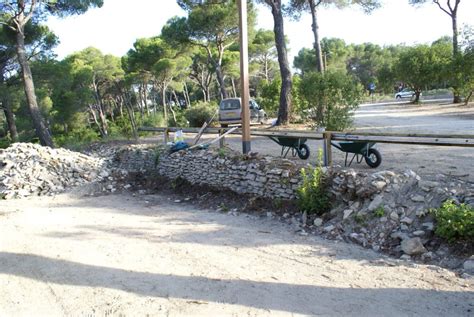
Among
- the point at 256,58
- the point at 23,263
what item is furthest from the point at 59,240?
the point at 256,58

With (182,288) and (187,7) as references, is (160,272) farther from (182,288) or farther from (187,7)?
(187,7)

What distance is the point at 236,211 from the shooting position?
22.6ft

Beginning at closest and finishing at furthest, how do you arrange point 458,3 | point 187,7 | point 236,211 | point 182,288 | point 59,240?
point 182,288 → point 59,240 → point 236,211 → point 187,7 → point 458,3

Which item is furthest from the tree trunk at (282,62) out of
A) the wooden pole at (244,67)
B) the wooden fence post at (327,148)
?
the wooden fence post at (327,148)

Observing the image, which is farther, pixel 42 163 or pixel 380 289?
pixel 42 163

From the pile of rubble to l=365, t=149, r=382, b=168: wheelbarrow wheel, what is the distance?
6.87 meters

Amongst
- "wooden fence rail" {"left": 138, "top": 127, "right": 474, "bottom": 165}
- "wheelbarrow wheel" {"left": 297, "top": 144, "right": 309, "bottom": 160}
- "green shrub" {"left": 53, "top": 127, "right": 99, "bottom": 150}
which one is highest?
"wooden fence rail" {"left": 138, "top": 127, "right": 474, "bottom": 165}

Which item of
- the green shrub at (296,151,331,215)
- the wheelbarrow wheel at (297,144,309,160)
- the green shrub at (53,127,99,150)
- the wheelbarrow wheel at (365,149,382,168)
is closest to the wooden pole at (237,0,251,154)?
the wheelbarrow wheel at (297,144,309,160)

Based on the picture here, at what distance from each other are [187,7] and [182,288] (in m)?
20.4

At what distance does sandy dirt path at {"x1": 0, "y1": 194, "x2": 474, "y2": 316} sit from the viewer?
3.50 meters

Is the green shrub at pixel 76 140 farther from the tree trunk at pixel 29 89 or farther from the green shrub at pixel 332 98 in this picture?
the green shrub at pixel 332 98

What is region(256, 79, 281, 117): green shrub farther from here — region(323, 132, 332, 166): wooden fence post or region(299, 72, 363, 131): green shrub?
region(323, 132, 332, 166): wooden fence post

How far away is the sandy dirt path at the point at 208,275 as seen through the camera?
11.5 feet

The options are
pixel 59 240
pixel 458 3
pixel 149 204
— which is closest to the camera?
pixel 59 240
